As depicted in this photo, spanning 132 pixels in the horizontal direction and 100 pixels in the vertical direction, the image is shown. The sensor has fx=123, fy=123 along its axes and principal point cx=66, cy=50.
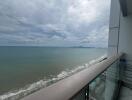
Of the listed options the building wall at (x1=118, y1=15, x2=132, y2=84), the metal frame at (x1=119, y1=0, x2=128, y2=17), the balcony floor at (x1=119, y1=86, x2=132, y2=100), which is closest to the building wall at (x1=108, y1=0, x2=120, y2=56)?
the building wall at (x1=118, y1=15, x2=132, y2=84)

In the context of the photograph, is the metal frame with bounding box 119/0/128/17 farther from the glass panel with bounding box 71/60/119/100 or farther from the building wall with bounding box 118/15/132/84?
the glass panel with bounding box 71/60/119/100

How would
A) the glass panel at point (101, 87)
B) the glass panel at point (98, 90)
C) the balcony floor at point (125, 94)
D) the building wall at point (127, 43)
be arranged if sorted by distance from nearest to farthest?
the glass panel at point (98, 90), the glass panel at point (101, 87), the balcony floor at point (125, 94), the building wall at point (127, 43)

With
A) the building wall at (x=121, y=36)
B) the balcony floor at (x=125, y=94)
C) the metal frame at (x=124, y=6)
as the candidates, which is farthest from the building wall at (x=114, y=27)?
the balcony floor at (x=125, y=94)

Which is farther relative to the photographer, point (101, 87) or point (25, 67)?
point (25, 67)

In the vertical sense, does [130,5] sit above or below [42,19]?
below

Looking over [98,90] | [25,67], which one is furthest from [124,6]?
[25,67]

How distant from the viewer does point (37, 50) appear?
41375mm

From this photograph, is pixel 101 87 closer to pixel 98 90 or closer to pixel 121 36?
pixel 98 90

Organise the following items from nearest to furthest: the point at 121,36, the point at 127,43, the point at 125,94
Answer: the point at 125,94 < the point at 127,43 < the point at 121,36

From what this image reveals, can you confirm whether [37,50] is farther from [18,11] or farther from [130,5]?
[130,5]

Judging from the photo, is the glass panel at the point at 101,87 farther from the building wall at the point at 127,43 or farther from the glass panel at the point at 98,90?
the building wall at the point at 127,43

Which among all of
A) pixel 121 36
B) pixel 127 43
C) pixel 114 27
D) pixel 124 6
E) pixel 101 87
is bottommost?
pixel 101 87

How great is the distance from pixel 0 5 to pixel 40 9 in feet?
25.1

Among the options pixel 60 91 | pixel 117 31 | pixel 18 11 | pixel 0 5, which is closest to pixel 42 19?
pixel 18 11
